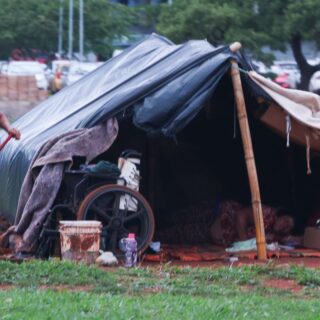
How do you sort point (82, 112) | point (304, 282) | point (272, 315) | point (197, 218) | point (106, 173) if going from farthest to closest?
point (197, 218) < point (82, 112) < point (106, 173) < point (304, 282) < point (272, 315)

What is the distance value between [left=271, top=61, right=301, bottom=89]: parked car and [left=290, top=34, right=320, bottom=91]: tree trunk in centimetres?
57

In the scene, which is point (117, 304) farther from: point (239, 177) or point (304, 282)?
point (239, 177)

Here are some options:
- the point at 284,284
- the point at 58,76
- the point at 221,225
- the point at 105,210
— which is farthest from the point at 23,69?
the point at 284,284

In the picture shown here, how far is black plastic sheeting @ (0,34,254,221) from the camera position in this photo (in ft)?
39.2

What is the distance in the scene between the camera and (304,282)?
32.2 ft

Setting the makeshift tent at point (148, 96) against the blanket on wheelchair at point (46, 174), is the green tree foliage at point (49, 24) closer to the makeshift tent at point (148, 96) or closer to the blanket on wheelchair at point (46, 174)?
the makeshift tent at point (148, 96)

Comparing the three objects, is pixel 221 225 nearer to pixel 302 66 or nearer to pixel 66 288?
pixel 66 288

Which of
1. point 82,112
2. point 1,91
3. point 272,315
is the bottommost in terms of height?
point 272,315

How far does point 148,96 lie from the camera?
12.1m

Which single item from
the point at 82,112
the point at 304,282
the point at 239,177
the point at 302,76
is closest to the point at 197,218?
the point at 239,177

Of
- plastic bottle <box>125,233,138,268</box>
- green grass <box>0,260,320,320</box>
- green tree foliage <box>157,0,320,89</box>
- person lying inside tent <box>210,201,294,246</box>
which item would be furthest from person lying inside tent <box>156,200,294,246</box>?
green tree foliage <box>157,0,320,89</box>

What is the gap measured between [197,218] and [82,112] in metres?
2.11

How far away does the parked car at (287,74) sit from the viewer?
37141 mm

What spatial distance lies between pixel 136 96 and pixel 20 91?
2399cm
